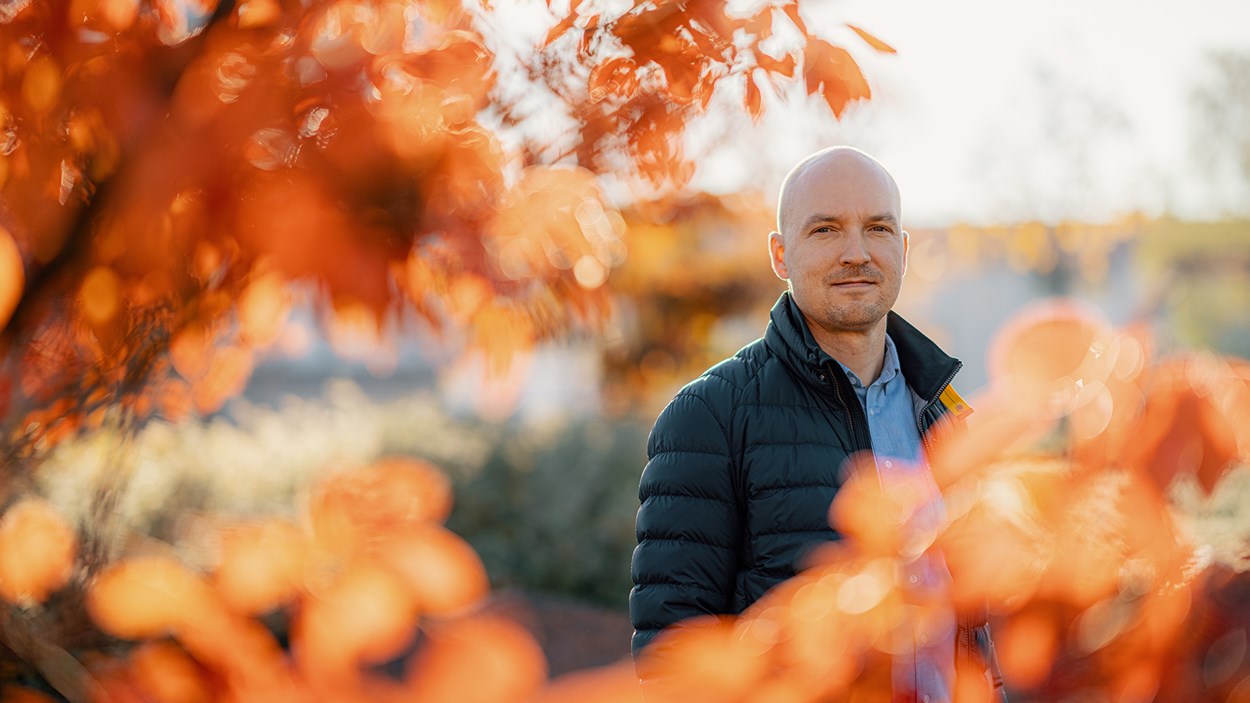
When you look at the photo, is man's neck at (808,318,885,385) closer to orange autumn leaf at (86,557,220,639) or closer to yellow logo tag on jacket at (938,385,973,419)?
yellow logo tag on jacket at (938,385,973,419)

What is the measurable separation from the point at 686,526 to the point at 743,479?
0.52ft

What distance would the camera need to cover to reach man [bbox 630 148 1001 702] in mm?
1997

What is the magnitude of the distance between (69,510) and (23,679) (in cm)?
140

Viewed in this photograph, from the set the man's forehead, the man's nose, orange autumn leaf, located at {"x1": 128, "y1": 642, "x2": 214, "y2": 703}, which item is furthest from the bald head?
orange autumn leaf, located at {"x1": 128, "y1": 642, "x2": 214, "y2": 703}

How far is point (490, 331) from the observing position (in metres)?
2.06

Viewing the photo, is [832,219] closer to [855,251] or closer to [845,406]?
[855,251]

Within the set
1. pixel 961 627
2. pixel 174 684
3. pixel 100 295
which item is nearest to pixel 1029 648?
pixel 961 627

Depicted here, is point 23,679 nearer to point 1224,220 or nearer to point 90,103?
point 90,103

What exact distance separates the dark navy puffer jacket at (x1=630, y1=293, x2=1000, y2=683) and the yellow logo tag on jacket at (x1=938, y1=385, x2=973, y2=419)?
8 cm

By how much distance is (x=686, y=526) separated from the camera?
6.57 feet

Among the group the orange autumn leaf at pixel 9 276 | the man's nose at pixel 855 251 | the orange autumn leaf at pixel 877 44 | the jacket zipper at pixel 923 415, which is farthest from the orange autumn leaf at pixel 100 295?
the jacket zipper at pixel 923 415

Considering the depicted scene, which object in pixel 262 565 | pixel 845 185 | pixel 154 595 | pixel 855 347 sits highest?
pixel 845 185

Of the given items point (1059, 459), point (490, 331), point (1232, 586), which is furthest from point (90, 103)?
point (1232, 586)

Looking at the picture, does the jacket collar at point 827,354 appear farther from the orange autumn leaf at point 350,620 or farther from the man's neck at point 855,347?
the orange autumn leaf at point 350,620
